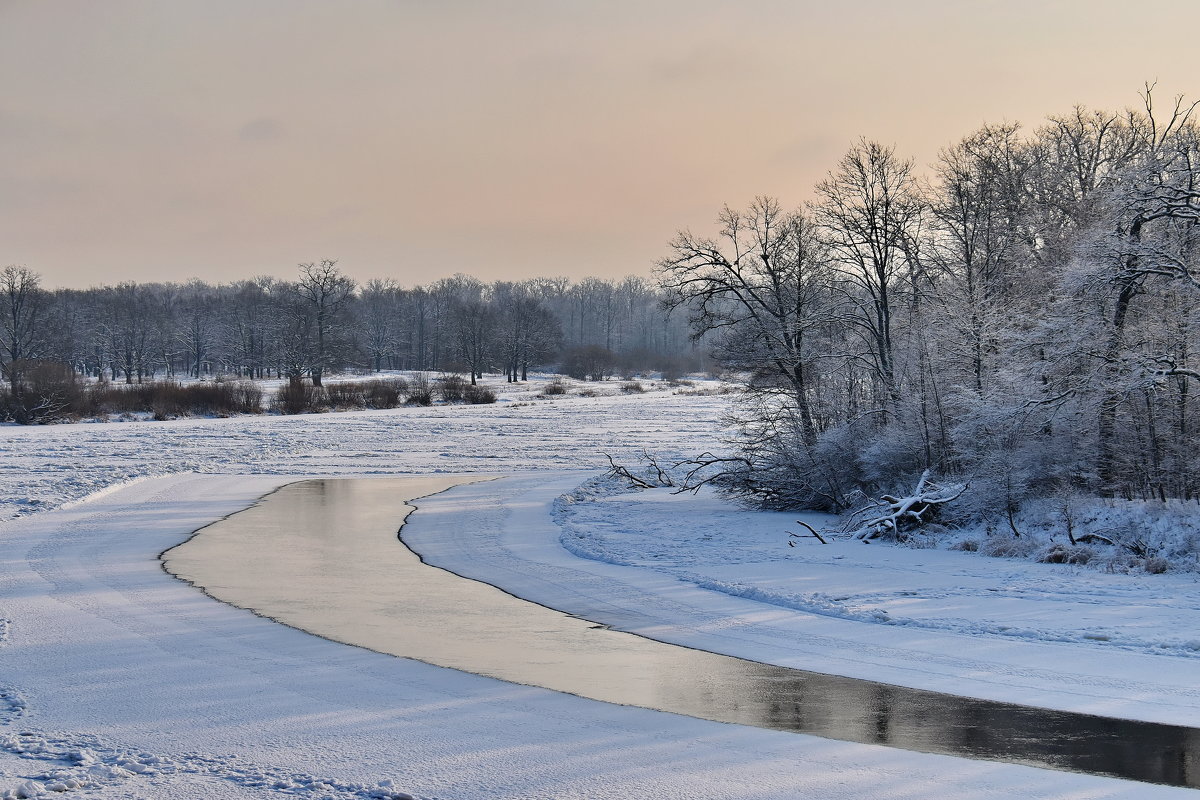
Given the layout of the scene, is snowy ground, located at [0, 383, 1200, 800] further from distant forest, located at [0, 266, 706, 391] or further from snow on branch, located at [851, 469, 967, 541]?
distant forest, located at [0, 266, 706, 391]

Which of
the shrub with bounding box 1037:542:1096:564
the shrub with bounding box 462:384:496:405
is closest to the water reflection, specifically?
the shrub with bounding box 1037:542:1096:564

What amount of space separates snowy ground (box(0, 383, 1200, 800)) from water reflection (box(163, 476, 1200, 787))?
340 mm

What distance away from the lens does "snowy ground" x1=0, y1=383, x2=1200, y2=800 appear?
21.1 ft

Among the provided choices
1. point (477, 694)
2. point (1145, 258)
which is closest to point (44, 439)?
point (477, 694)

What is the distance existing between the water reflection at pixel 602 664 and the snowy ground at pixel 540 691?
340 mm

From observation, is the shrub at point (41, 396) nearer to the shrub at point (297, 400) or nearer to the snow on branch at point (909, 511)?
the shrub at point (297, 400)

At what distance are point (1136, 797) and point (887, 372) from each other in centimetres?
1874

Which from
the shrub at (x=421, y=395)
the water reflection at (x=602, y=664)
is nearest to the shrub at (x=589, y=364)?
the shrub at (x=421, y=395)

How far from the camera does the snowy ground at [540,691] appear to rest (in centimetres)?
644

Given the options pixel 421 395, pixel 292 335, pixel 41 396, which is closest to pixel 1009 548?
pixel 41 396

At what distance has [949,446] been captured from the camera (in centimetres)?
2048

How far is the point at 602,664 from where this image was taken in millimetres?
9484

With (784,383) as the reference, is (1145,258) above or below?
above

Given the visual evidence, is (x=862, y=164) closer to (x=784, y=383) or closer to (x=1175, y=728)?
(x=784, y=383)
